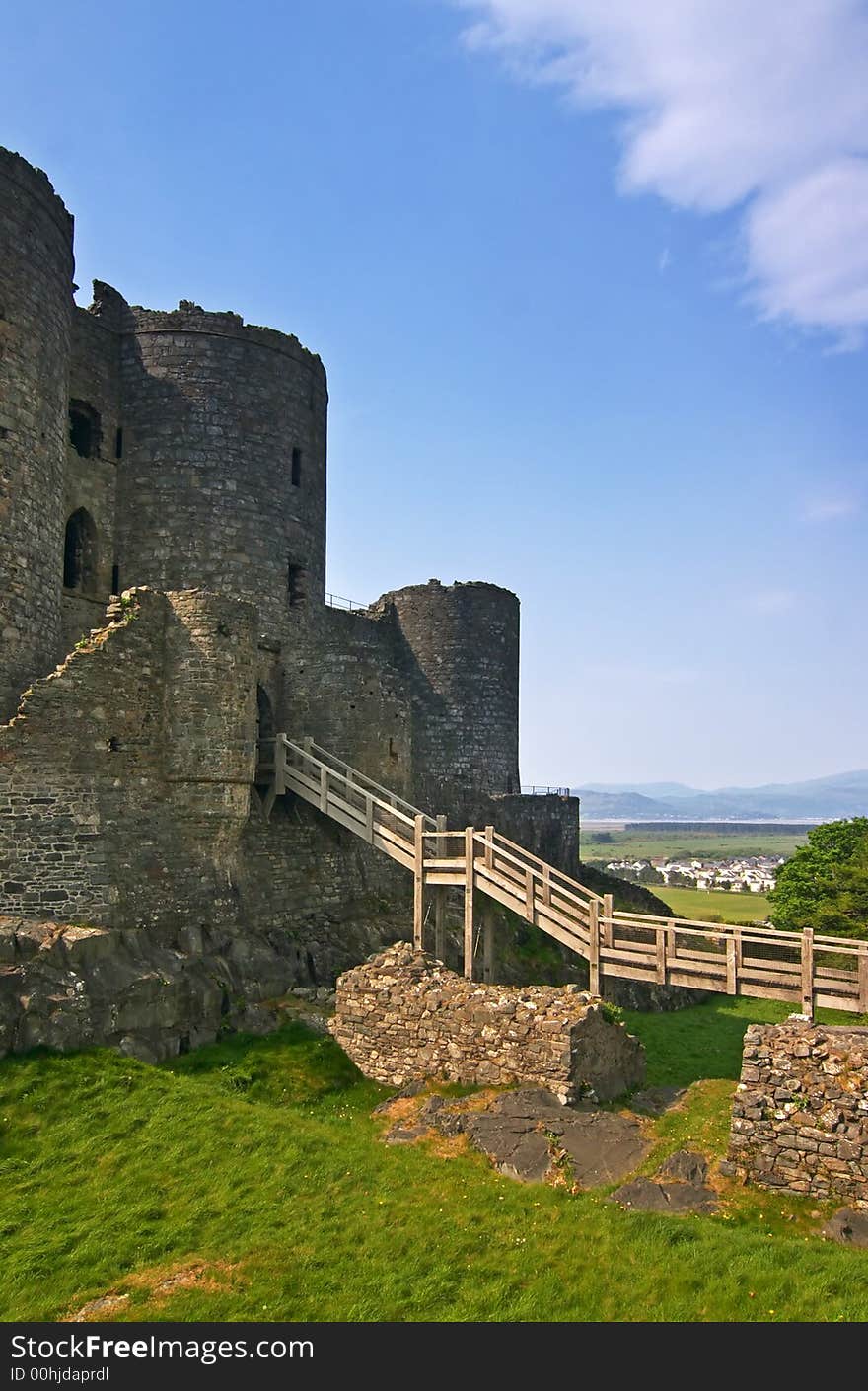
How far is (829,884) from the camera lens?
37344 mm

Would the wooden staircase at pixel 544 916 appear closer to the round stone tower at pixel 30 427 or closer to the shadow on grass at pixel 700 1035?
the shadow on grass at pixel 700 1035

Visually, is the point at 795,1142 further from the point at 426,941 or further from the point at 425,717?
the point at 425,717

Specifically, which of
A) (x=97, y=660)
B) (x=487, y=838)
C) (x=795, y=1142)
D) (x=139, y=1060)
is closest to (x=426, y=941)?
(x=487, y=838)

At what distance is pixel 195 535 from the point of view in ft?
81.2

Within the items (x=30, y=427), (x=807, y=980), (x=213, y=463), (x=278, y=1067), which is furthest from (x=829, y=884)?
(x=30, y=427)

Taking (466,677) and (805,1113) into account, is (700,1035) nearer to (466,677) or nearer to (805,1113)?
(805,1113)

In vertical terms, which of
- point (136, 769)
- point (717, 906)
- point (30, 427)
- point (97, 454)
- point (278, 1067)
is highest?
point (97, 454)

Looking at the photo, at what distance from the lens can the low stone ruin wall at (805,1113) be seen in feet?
38.4

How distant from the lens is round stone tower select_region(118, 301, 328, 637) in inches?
971

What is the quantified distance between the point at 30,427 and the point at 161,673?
19.8 feet

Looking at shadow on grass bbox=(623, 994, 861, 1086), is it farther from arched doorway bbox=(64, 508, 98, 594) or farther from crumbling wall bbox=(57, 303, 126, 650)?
arched doorway bbox=(64, 508, 98, 594)

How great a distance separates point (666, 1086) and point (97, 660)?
13.8m

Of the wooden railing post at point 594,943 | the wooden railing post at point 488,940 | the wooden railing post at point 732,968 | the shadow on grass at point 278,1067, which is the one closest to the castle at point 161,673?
the shadow on grass at point 278,1067
